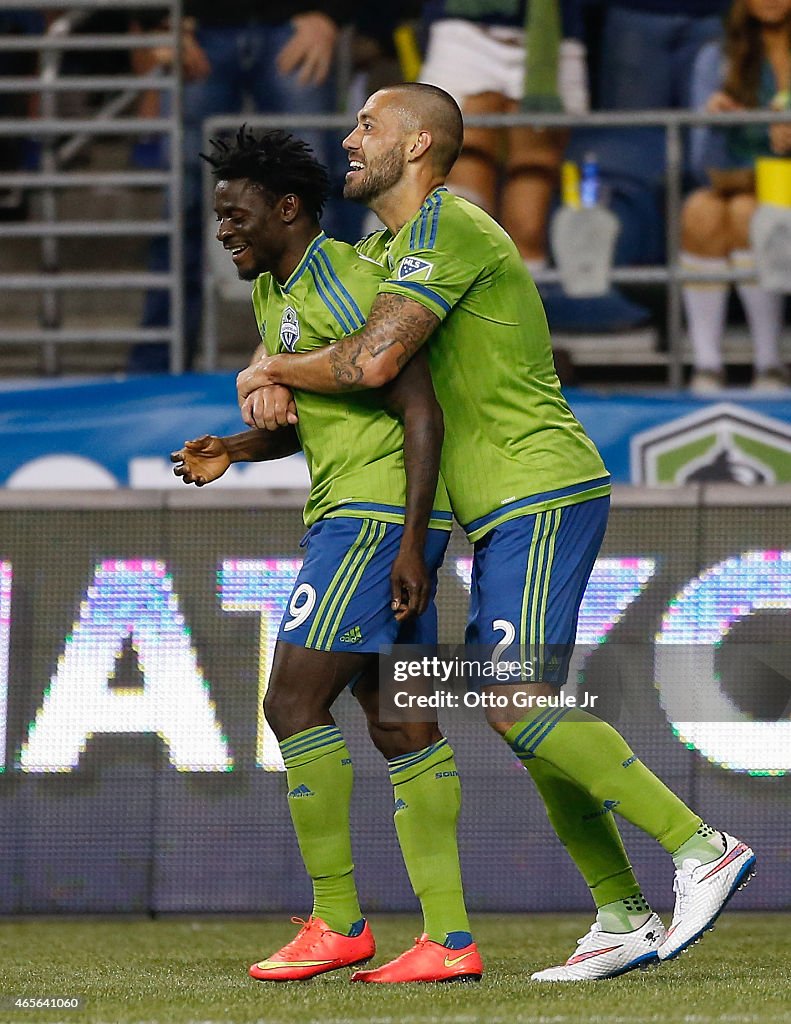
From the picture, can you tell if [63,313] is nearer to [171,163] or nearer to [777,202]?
[171,163]

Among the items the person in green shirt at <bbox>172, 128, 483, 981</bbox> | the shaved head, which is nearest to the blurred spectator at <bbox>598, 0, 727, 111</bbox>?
the shaved head

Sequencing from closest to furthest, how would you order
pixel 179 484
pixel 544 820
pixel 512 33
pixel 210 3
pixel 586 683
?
pixel 586 683
pixel 544 820
pixel 179 484
pixel 512 33
pixel 210 3

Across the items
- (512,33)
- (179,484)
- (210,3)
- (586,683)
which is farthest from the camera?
(210,3)

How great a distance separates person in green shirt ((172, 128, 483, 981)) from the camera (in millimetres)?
4020

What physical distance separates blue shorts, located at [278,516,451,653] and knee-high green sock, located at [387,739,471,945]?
31 centimetres

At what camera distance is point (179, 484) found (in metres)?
6.70

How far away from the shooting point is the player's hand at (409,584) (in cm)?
395

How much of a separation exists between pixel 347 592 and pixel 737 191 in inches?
186

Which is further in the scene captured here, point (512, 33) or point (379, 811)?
point (512, 33)

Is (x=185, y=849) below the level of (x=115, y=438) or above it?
below

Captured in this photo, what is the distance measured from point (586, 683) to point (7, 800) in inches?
72.3

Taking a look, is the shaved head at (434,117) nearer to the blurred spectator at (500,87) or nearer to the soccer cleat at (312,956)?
the soccer cleat at (312,956)

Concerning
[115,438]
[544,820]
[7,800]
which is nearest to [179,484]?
[115,438]

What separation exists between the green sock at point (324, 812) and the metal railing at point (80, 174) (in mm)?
4625
